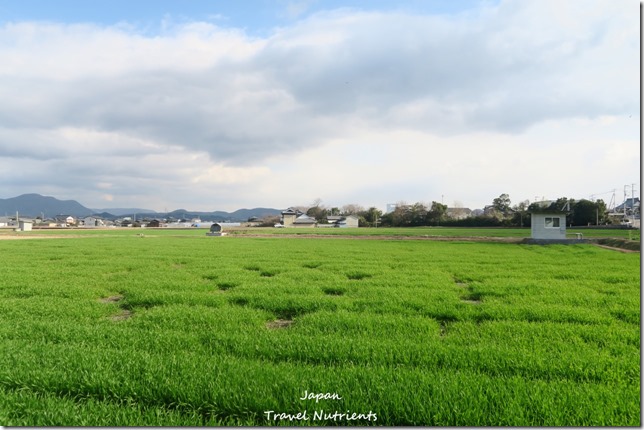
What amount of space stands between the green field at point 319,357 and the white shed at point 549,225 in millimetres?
25127

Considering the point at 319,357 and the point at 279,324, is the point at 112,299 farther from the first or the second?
the point at 319,357

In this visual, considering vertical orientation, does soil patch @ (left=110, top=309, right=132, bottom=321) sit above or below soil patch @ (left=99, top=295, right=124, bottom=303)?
above

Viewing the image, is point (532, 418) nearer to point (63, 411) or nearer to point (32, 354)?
point (63, 411)

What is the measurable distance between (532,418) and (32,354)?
563 cm

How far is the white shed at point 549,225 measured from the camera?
31.7 metres

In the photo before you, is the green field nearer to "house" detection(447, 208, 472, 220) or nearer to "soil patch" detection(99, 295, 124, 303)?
"soil patch" detection(99, 295, 124, 303)

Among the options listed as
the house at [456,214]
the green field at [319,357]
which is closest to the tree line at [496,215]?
the house at [456,214]

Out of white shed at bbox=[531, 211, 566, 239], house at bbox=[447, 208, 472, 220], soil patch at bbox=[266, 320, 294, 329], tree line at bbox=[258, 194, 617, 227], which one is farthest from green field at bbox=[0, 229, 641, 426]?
house at bbox=[447, 208, 472, 220]

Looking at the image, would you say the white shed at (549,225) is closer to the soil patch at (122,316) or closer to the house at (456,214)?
the soil patch at (122,316)

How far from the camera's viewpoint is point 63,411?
3.42 metres

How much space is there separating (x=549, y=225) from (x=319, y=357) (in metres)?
33.5

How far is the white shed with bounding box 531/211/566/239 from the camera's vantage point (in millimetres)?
31672

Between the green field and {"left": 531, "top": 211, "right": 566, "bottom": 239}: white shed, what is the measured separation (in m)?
25.1

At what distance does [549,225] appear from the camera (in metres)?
32.0
